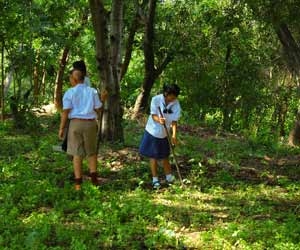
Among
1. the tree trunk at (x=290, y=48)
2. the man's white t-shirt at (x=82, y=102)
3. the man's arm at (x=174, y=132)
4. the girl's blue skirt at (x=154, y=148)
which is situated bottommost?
the girl's blue skirt at (x=154, y=148)

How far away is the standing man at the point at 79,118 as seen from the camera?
24.8 feet

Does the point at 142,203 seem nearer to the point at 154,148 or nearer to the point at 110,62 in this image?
the point at 154,148

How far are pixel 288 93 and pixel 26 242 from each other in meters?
16.8

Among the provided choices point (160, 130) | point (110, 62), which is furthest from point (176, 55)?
point (160, 130)

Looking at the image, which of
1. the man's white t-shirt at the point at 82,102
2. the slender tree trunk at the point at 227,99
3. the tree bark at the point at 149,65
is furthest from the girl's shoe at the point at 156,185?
the slender tree trunk at the point at 227,99

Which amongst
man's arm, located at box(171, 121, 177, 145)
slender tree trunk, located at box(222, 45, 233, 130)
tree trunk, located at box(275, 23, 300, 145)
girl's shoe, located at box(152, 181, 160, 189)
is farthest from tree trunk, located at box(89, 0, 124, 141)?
slender tree trunk, located at box(222, 45, 233, 130)

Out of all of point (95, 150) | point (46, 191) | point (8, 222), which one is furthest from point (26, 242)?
point (95, 150)

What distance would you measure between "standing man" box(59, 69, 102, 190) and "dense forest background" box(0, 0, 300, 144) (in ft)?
4.27

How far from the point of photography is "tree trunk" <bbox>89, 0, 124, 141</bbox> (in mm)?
9836

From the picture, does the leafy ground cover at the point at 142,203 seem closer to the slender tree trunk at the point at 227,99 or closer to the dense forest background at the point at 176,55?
the dense forest background at the point at 176,55

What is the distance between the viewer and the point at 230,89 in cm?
2097

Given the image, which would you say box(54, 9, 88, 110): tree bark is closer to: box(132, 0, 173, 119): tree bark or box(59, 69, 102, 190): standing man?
box(132, 0, 173, 119): tree bark

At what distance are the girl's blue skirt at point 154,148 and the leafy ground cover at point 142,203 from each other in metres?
0.46

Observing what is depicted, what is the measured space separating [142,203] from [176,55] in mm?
11933
